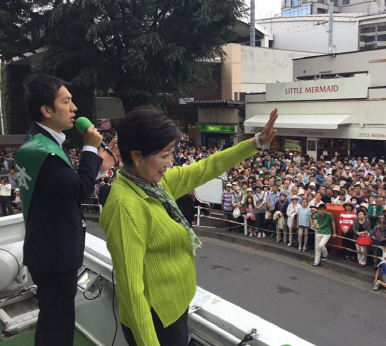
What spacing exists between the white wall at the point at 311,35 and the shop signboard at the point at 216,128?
16160 mm

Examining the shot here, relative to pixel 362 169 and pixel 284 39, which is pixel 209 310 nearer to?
pixel 362 169

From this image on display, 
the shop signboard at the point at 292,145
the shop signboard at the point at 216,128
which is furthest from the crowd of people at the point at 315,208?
the shop signboard at the point at 216,128

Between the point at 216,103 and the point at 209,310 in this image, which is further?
the point at 216,103

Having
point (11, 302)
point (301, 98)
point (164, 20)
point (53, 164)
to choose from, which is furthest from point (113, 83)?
point (53, 164)

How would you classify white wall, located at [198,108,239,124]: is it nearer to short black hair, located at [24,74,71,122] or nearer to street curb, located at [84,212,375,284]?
street curb, located at [84,212,375,284]

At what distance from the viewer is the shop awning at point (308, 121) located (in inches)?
703

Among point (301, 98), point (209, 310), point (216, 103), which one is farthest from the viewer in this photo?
point (216, 103)

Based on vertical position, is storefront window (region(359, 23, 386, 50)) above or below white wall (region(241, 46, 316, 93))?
above

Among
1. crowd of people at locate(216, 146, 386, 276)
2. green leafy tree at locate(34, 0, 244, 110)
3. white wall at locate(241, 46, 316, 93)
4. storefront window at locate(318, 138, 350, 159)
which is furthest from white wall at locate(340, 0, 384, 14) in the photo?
crowd of people at locate(216, 146, 386, 276)

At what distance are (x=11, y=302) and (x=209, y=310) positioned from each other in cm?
191

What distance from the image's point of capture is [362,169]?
13.1 metres

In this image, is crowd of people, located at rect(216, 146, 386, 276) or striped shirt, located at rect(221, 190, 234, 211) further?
striped shirt, located at rect(221, 190, 234, 211)

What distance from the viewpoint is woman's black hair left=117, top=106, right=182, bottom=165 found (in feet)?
5.07

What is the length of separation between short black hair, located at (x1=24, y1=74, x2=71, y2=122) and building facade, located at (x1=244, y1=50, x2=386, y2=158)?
668 inches
